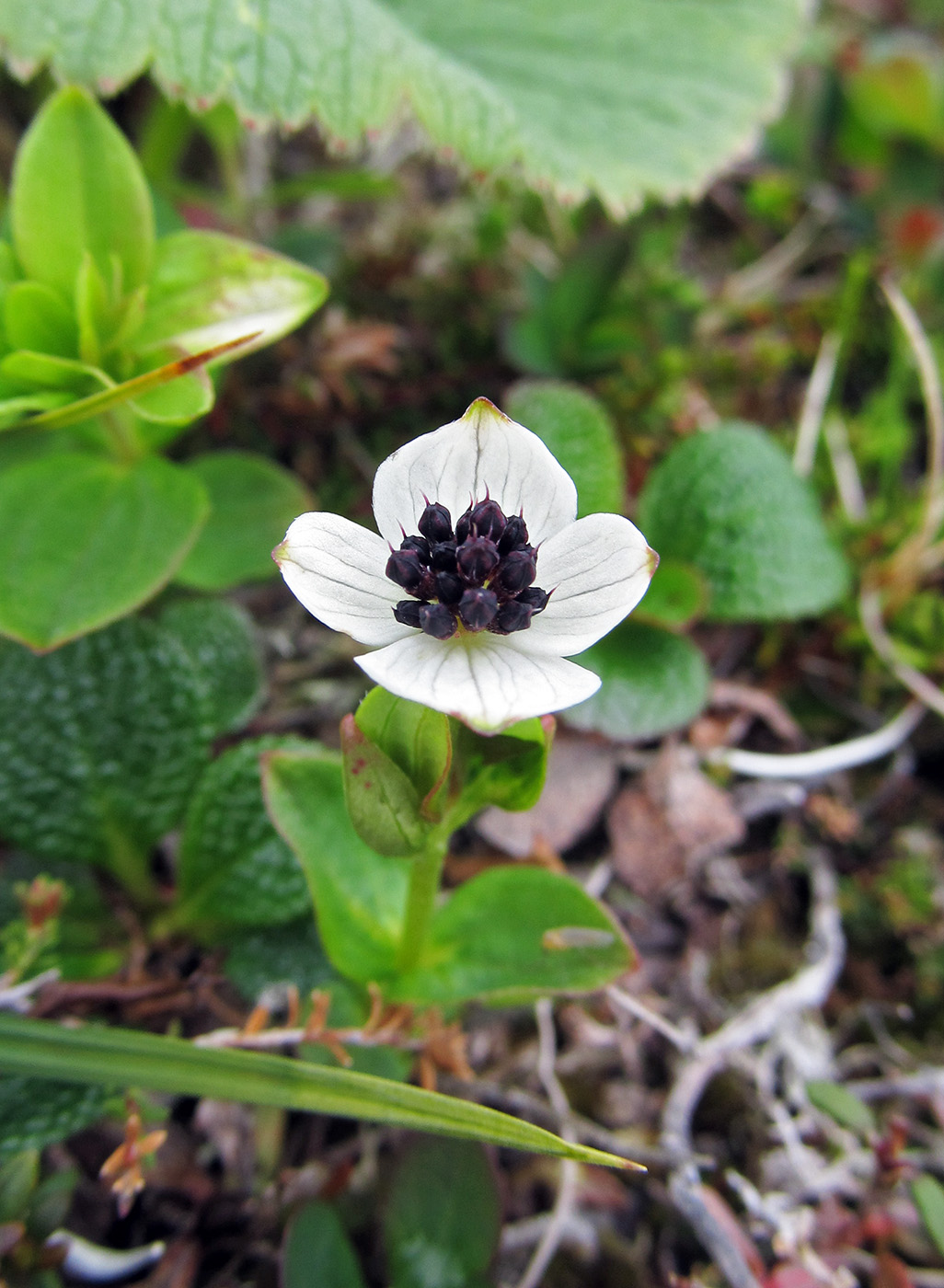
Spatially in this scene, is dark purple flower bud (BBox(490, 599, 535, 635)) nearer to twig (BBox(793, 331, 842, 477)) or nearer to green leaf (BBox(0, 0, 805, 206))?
green leaf (BBox(0, 0, 805, 206))

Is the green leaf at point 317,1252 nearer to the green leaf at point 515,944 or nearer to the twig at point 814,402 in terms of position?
the green leaf at point 515,944

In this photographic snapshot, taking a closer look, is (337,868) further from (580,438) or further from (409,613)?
(580,438)

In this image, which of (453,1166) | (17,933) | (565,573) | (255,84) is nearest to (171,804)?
(17,933)

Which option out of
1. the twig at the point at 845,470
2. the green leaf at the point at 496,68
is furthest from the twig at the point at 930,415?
the green leaf at the point at 496,68

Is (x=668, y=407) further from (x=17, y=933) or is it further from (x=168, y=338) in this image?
(x=17, y=933)

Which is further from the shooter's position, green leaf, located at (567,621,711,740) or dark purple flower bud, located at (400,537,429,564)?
green leaf, located at (567,621,711,740)

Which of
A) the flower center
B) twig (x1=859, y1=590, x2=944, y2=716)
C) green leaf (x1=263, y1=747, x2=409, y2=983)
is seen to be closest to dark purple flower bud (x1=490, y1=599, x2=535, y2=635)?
the flower center
